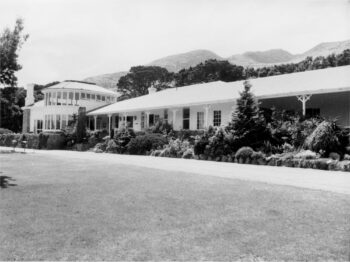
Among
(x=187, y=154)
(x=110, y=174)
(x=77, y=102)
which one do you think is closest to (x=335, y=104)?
(x=187, y=154)

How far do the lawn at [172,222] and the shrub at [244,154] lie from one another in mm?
7490

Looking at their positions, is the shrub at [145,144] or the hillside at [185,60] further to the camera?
the hillside at [185,60]

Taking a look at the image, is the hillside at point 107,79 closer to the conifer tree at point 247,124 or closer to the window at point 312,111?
the window at point 312,111

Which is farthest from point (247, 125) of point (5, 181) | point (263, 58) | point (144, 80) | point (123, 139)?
point (263, 58)

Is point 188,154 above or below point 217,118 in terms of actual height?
below

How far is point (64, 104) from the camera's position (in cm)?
4516

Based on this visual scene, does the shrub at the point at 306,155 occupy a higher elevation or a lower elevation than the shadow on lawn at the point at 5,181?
higher

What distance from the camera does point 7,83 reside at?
16.7 meters

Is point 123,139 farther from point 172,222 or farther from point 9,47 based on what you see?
point 172,222

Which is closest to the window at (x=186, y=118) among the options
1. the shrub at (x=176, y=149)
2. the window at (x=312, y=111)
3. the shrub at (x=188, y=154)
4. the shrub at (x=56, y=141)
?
the shrub at (x=176, y=149)

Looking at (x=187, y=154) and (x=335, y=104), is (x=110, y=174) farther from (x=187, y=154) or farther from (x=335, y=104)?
(x=335, y=104)

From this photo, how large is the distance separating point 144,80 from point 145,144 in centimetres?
5122

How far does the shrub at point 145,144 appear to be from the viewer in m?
25.1

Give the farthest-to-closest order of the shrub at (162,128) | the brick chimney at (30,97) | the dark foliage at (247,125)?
the brick chimney at (30,97), the shrub at (162,128), the dark foliage at (247,125)
